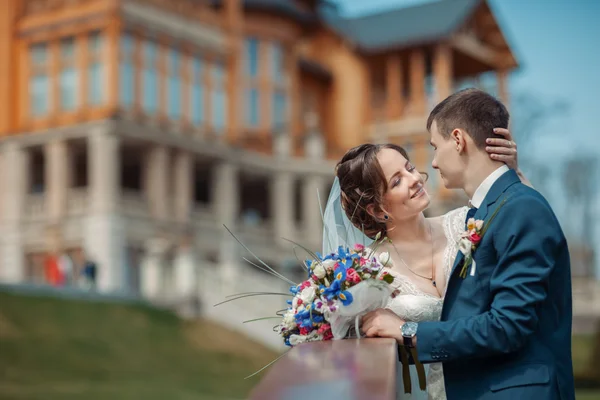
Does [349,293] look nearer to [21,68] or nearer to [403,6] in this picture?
[21,68]

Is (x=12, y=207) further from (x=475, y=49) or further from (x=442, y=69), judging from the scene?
(x=475, y=49)

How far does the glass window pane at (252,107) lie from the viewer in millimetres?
40250

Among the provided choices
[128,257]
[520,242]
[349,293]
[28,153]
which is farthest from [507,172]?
[28,153]

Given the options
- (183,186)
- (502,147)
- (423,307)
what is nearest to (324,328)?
(423,307)

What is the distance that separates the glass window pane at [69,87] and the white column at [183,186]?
3935mm

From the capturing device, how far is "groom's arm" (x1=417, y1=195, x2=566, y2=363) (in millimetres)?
3568

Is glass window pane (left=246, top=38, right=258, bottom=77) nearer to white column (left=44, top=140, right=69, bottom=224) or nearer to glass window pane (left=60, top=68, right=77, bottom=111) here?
glass window pane (left=60, top=68, right=77, bottom=111)

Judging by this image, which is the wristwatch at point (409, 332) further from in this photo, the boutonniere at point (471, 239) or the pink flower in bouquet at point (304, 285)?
the pink flower in bouquet at point (304, 285)

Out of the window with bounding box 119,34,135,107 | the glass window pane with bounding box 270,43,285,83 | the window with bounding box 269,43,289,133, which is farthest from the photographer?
the glass window pane with bounding box 270,43,285,83

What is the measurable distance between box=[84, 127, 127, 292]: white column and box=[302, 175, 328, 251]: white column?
9.96 meters

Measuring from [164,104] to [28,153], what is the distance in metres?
4.65

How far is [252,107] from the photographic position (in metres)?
40.2

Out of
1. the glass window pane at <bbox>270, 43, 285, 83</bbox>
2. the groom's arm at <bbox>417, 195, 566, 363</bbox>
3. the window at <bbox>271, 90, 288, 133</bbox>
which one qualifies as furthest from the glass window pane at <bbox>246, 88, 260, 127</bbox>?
the groom's arm at <bbox>417, 195, 566, 363</bbox>

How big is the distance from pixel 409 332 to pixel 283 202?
121 feet
